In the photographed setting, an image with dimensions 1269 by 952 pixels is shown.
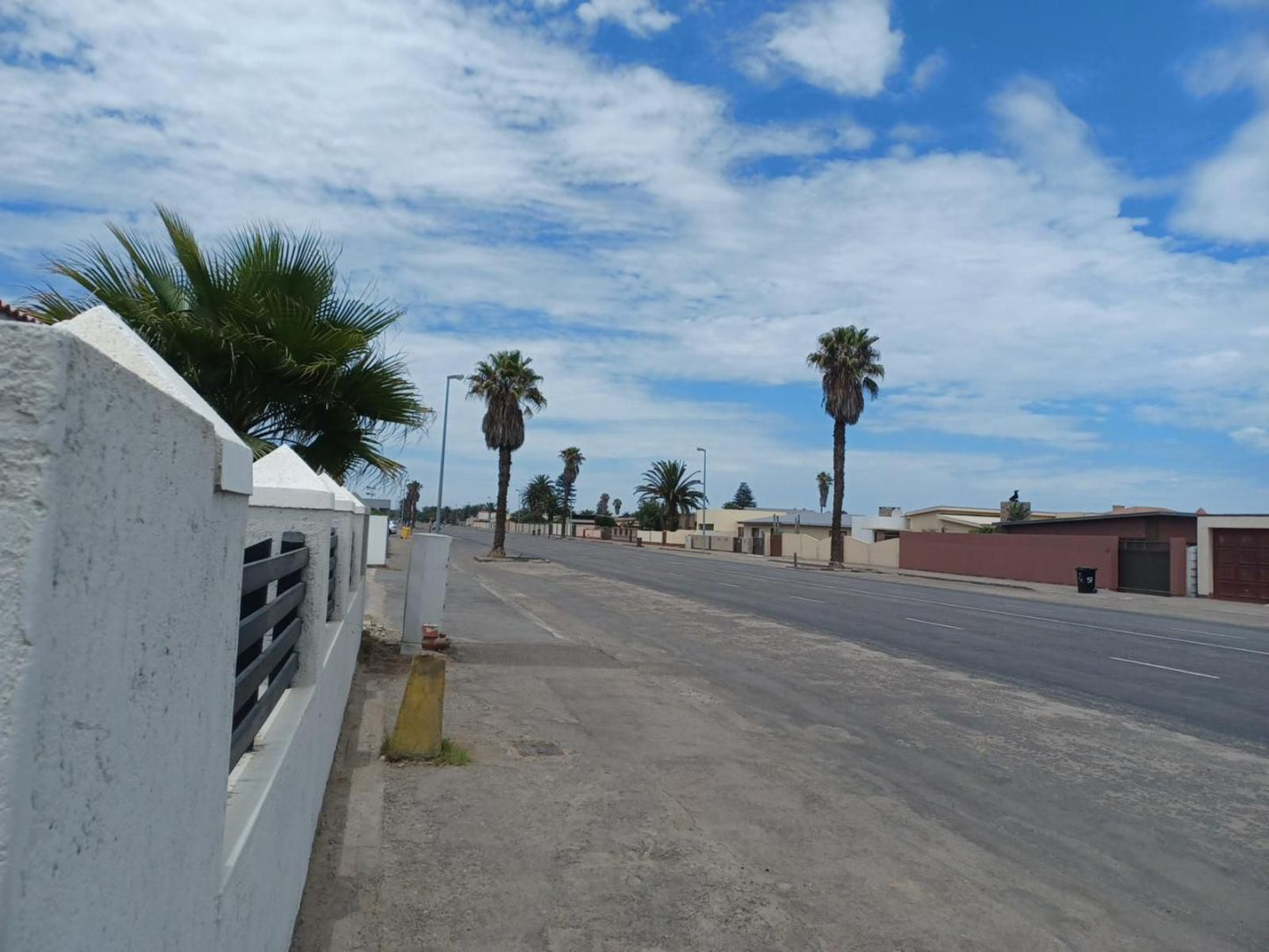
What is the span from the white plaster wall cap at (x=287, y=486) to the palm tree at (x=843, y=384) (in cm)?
4535

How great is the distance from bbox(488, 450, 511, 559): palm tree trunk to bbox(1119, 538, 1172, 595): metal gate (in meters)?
24.7

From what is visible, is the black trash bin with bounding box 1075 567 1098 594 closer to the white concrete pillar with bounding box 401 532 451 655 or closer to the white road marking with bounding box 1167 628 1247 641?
the white road marking with bounding box 1167 628 1247 641

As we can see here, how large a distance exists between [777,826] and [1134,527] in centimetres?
4239

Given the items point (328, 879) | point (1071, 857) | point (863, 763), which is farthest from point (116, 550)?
point (863, 763)

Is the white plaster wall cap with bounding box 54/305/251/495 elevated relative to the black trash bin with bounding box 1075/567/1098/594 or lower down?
elevated

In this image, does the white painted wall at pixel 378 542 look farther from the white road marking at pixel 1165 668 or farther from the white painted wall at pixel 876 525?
the white painted wall at pixel 876 525

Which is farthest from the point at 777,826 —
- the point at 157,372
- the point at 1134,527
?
the point at 1134,527

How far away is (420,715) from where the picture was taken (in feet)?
24.0

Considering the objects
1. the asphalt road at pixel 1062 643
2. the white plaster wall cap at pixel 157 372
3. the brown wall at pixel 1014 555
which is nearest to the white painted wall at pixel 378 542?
the asphalt road at pixel 1062 643

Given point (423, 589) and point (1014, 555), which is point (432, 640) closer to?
point (423, 589)

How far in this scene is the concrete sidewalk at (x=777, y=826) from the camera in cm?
484

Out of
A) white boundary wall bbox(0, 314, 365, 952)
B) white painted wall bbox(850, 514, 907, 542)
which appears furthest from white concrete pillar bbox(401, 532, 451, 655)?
white painted wall bbox(850, 514, 907, 542)

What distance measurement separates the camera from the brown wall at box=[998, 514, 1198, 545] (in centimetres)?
4259

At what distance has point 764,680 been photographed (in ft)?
39.7
